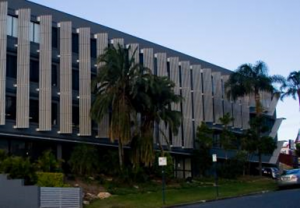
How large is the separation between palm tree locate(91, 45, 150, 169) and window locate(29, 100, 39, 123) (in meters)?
3.84

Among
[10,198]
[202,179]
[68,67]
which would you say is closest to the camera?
[10,198]

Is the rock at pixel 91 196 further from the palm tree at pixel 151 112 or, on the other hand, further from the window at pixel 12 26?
the window at pixel 12 26

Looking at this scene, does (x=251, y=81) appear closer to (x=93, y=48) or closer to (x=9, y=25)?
(x=93, y=48)

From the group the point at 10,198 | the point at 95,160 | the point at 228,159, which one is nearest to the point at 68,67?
the point at 95,160

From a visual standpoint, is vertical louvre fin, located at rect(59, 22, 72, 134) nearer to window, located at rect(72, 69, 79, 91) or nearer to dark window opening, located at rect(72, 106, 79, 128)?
dark window opening, located at rect(72, 106, 79, 128)

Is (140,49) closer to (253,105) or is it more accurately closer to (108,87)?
(108,87)

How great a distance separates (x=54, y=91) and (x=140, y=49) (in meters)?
11.2

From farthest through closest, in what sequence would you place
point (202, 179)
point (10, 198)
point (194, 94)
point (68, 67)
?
point (194, 94) → point (202, 179) → point (68, 67) → point (10, 198)

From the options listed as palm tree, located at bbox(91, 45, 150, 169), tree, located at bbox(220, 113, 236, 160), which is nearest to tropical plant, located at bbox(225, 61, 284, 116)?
tree, located at bbox(220, 113, 236, 160)

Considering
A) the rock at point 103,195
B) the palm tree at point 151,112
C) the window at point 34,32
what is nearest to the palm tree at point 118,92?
the palm tree at point 151,112

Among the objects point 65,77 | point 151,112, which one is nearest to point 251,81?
point 151,112

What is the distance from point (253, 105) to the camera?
64.8 m

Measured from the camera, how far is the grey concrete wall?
2797 cm

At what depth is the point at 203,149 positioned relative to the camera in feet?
170
